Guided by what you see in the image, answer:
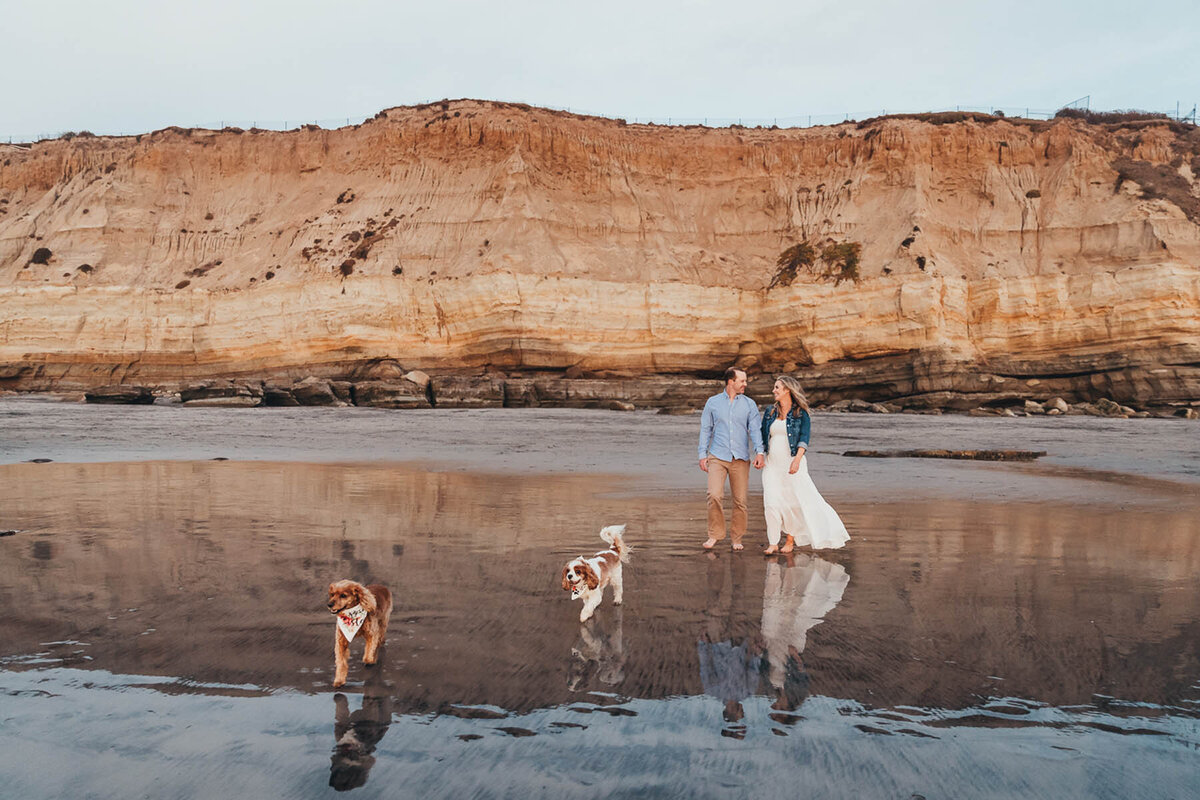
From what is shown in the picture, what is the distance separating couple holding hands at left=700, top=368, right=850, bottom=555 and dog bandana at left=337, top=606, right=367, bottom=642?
12.8ft

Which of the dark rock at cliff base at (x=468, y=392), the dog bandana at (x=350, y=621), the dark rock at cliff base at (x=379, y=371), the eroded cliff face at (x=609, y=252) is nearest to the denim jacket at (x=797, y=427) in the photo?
the dog bandana at (x=350, y=621)

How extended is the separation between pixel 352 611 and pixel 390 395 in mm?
37258

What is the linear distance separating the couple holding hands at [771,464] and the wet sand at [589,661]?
326 mm

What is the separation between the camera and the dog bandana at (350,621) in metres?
3.69

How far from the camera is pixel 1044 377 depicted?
4100cm

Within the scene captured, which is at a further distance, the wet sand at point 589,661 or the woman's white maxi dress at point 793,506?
the woman's white maxi dress at point 793,506

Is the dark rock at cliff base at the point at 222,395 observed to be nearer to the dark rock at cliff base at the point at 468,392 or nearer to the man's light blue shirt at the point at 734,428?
the dark rock at cliff base at the point at 468,392

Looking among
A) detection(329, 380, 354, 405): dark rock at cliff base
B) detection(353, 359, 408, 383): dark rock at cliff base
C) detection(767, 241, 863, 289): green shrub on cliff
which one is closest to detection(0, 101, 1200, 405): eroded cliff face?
detection(353, 359, 408, 383): dark rock at cliff base

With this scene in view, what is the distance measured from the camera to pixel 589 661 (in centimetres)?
405

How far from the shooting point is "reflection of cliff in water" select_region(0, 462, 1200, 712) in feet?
12.6

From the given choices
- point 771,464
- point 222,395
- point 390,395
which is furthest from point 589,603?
point 222,395

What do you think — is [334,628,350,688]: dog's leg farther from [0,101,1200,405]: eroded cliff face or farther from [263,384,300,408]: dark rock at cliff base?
[0,101,1200,405]: eroded cliff face

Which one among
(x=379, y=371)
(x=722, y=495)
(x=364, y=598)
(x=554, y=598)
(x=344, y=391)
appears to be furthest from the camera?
(x=379, y=371)

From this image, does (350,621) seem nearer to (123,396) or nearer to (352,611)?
(352,611)
